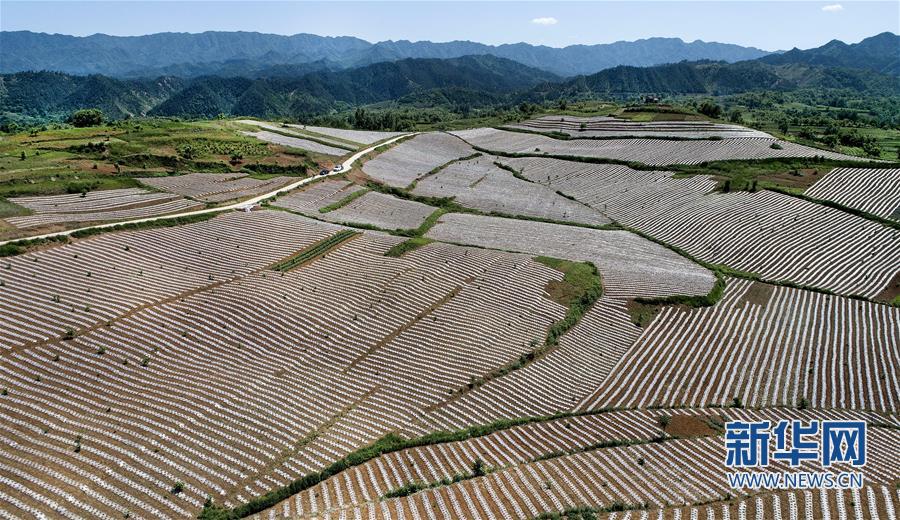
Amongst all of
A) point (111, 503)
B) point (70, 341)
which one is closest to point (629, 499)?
point (111, 503)

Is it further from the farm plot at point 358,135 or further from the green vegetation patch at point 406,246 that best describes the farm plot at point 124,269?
the farm plot at point 358,135

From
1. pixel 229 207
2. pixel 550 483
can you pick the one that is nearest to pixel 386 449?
pixel 550 483

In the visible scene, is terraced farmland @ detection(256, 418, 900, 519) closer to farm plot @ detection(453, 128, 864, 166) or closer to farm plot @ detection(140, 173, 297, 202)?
farm plot @ detection(140, 173, 297, 202)

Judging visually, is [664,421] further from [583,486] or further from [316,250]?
[316,250]

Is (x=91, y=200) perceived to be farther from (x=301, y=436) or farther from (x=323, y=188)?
(x=301, y=436)

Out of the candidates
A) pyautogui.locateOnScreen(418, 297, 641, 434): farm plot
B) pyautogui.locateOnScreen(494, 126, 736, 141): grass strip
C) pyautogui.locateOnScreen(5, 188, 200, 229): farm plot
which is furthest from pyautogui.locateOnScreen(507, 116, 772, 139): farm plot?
pyautogui.locateOnScreen(5, 188, 200, 229): farm plot
